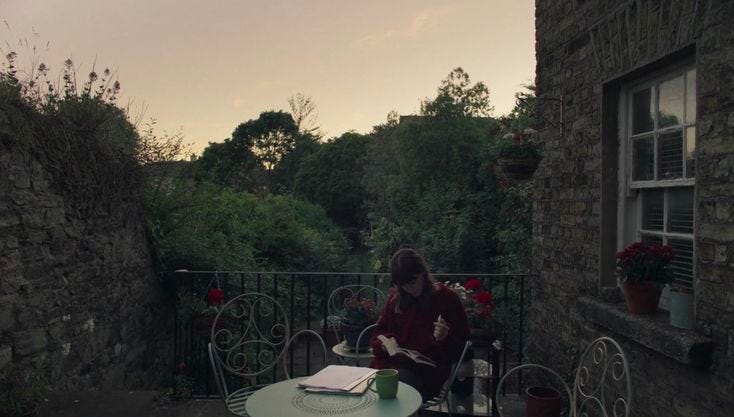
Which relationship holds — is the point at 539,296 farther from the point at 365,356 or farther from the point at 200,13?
the point at 200,13

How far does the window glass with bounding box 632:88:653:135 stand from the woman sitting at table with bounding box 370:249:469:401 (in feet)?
5.30

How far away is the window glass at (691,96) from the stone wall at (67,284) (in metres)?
4.07

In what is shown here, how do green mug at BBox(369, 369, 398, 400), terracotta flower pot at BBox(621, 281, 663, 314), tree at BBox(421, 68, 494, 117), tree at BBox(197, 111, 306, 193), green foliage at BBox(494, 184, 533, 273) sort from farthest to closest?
tree at BBox(197, 111, 306, 193)
tree at BBox(421, 68, 494, 117)
green foliage at BBox(494, 184, 533, 273)
terracotta flower pot at BBox(621, 281, 663, 314)
green mug at BBox(369, 369, 398, 400)

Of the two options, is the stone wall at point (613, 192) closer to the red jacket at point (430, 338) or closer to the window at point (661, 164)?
the window at point (661, 164)

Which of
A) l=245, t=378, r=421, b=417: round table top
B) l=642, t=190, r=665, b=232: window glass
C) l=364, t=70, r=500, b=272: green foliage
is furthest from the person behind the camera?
l=364, t=70, r=500, b=272: green foliage

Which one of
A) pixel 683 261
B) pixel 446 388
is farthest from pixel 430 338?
pixel 683 261

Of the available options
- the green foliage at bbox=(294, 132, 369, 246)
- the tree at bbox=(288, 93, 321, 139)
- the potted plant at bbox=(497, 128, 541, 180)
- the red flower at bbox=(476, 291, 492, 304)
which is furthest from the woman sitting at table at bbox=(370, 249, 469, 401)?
the tree at bbox=(288, 93, 321, 139)

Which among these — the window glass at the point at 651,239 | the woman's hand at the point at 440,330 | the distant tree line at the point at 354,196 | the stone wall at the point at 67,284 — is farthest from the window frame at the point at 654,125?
the stone wall at the point at 67,284

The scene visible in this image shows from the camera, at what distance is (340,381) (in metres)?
2.50

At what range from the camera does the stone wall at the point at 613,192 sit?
2.44m

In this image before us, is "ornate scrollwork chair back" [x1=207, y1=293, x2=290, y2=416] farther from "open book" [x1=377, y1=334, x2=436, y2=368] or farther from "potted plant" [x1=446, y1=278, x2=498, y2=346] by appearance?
"potted plant" [x1=446, y1=278, x2=498, y2=346]

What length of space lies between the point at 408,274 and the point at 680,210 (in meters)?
1.60

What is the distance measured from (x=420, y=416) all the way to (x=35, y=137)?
341 centimetres

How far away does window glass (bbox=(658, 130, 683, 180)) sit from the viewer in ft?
10.0
